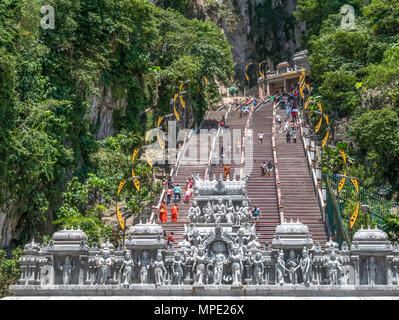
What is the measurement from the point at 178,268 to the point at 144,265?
1.07m

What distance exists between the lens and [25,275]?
69.8 feet

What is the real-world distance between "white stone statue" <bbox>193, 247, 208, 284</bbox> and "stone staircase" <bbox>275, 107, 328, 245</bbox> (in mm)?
7439

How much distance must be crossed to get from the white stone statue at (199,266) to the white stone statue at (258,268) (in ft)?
5.06

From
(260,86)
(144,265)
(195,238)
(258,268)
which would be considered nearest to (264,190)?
(195,238)

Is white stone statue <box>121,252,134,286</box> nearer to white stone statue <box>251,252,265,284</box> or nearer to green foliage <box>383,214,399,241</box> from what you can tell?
white stone statue <box>251,252,265,284</box>

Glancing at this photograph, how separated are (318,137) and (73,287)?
25.2 meters

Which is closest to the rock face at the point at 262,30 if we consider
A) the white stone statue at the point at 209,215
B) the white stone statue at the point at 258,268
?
the white stone statue at the point at 209,215

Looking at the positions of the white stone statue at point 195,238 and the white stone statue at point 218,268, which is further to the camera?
the white stone statue at point 195,238

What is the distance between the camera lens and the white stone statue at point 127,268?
830 inches

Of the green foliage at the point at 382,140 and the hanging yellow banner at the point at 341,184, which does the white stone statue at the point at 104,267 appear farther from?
the green foliage at the point at 382,140

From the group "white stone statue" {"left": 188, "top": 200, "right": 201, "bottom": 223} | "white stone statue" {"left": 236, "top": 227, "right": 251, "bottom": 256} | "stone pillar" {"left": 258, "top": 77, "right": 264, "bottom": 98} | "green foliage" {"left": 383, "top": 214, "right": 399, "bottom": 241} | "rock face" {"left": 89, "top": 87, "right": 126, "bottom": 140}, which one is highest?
"stone pillar" {"left": 258, "top": 77, "right": 264, "bottom": 98}

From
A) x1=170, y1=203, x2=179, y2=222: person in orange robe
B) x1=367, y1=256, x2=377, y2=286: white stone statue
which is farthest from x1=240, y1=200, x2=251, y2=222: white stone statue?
x1=367, y1=256, x2=377, y2=286: white stone statue

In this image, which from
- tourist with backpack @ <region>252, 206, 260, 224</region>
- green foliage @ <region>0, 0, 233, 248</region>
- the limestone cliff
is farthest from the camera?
the limestone cliff

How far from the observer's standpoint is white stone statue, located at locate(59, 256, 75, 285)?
2144cm
